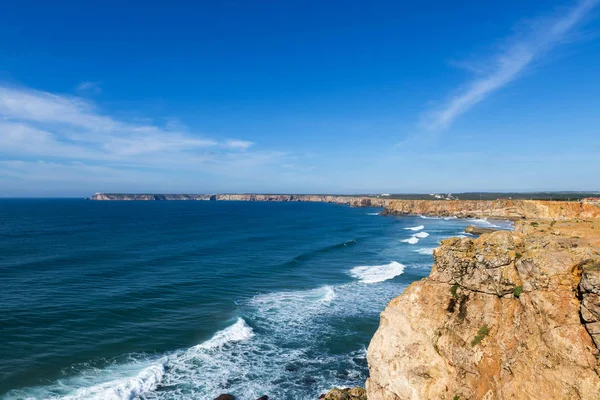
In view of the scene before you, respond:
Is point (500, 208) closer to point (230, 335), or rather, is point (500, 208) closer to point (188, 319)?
point (230, 335)

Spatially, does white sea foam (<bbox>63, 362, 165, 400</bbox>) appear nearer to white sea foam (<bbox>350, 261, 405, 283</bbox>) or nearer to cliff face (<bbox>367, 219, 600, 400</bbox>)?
cliff face (<bbox>367, 219, 600, 400</bbox>)

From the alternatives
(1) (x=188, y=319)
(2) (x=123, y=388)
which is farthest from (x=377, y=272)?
(2) (x=123, y=388)

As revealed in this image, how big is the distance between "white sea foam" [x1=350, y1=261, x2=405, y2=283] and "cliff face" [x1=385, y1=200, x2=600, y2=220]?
31.7 m

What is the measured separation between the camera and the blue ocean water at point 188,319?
23.8 m

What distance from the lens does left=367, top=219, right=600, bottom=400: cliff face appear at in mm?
11578

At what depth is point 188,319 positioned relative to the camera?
33.7 meters

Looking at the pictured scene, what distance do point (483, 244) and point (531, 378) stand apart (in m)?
5.14

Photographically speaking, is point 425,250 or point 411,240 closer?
point 425,250

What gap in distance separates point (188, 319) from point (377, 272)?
90.9 ft

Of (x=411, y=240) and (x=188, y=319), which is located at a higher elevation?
(x=411, y=240)

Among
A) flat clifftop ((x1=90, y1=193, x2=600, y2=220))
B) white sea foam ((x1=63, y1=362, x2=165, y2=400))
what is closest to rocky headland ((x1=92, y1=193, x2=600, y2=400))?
white sea foam ((x1=63, y1=362, x2=165, y2=400))

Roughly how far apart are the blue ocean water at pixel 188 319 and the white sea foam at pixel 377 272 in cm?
28

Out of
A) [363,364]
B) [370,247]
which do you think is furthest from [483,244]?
[370,247]

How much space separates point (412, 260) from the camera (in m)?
59.5
